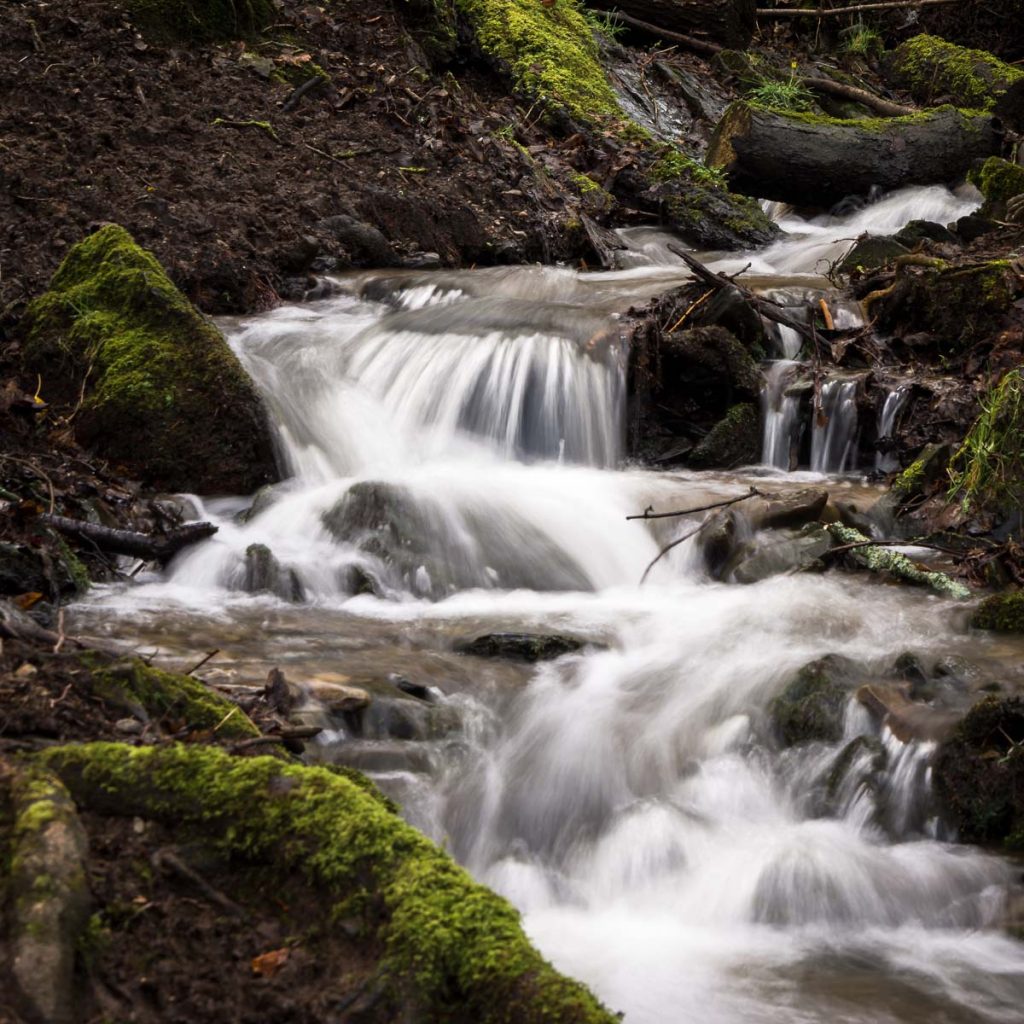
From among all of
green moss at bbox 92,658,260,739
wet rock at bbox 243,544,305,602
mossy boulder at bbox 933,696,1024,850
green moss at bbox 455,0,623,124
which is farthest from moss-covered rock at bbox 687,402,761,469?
green moss at bbox 455,0,623,124

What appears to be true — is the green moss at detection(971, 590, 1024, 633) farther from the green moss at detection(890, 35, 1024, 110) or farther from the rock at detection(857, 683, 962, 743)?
the green moss at detection(890, 35, 1024, 110)

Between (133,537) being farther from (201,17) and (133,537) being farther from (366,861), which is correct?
(201,17)

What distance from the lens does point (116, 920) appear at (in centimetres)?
240

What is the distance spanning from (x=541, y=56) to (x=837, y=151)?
3190mm

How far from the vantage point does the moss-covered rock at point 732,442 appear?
25.2ft

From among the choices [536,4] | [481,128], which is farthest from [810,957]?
[536,4]

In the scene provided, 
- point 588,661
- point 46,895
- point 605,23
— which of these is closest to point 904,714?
point 588,661

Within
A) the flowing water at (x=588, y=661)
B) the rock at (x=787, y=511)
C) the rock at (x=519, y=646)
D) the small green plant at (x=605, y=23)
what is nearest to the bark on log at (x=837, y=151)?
the small green plant at (x=605, y=23)

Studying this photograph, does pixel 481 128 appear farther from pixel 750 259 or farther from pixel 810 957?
pixel 810 957

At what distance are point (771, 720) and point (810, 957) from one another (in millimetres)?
1192

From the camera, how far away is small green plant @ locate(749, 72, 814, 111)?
1451 centimetres

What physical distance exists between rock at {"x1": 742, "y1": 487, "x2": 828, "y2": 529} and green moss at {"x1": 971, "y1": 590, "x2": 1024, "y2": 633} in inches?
49.1

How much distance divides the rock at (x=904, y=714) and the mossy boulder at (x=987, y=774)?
110 mm

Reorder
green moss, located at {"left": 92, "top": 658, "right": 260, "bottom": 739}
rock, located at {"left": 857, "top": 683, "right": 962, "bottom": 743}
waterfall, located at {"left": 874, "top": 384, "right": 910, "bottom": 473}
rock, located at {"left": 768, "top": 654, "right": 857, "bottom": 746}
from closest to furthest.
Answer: green moss, located at {"left": 92, "top": 658, "right": 260, "bottom": 739}
rock, located at {"left": 857, "top": 683, "right": 962, "bottom": 743}
rock, located at {"left": 768, "top": 654, "right": 857, "bottom": 746}
waterfall, located at {"left": 874, "top": 384, "right": 910, "bottom": 473}
